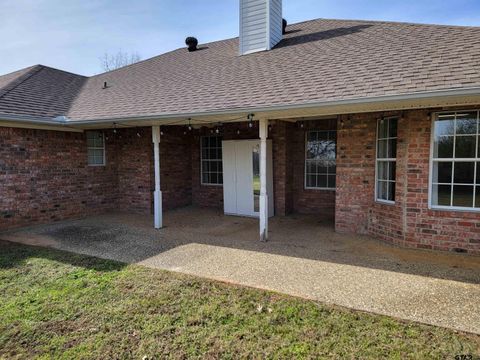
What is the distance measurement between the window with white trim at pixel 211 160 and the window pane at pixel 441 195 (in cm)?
654

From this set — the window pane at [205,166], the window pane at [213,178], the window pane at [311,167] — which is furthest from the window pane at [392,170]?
the window pane at [205,166]

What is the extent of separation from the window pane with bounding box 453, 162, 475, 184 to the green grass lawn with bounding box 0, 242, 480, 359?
3.48m

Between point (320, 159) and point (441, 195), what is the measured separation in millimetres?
4023

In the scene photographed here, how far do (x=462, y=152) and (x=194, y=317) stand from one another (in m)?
5.40

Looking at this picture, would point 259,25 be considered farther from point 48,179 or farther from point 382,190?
point 48,179

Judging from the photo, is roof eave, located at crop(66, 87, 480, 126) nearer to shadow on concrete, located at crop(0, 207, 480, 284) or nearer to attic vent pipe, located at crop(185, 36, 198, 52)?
shadow on concrete, located at crop(0, 207, 480, 284)

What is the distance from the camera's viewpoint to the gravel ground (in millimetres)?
4105

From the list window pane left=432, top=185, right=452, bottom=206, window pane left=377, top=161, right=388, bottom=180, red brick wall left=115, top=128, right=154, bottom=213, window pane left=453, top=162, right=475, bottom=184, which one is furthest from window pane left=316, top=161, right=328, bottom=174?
red brick wall left=115, top=128, right=154, bottom=213

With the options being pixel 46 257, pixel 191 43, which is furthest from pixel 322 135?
pixel 46 257

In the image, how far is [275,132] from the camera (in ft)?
31.7

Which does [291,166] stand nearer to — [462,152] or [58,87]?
[462,152]

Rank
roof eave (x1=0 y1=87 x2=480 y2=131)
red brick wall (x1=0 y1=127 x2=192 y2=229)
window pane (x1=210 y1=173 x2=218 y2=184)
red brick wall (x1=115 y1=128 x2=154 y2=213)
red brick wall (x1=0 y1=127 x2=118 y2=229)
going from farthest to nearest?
window pane (x1=210 y1=173 x2=218 y2=184) < red brick wall (x1=115 y1=128 x2=154 y2=213) < red brick wall (x1=0 y1=127 x2=192 y2=229) < red brick wall (x1=0 y1=127 x2=118 y2=229) < roof eave (x1=0 y1=87 x2=480 y2=131)

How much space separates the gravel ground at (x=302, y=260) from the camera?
411 cm

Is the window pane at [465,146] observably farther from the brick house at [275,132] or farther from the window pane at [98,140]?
the window pane at [98,140]
